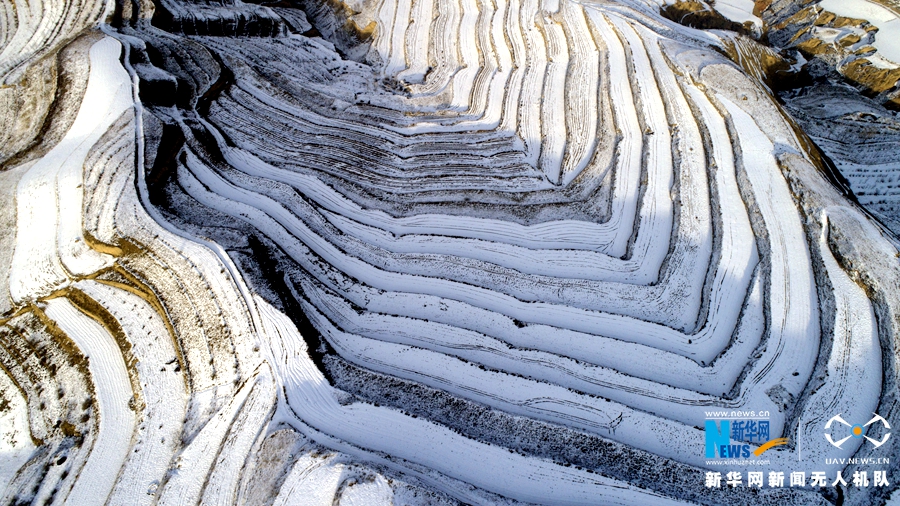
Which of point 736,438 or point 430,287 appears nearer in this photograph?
point 736,438

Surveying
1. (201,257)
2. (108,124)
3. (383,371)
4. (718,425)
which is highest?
(108,124)

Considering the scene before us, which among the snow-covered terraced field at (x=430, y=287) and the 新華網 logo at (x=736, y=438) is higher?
the snow-covered terraced field at (x=430, y=287)

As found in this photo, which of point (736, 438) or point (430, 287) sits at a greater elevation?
point (430, 287)

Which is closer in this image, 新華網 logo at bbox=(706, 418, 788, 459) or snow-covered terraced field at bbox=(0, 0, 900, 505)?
snow-covered terraced field at bbox=(0, 0, 900, 505)

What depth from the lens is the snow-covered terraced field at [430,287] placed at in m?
11.0

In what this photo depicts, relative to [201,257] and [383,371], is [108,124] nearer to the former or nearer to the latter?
[201,257]

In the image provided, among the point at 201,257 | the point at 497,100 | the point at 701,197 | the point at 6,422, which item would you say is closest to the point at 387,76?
the point at 497,100

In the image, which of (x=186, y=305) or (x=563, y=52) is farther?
(x=563, y=52)

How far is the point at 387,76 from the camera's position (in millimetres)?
22938

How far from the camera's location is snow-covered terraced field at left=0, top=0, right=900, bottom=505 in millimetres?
10992

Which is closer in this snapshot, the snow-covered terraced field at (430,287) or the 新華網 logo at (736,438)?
the snow-covered terraced field at (430,287)

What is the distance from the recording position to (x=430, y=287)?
14.5 meters

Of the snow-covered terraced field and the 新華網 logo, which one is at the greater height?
the snow-covered terraced field

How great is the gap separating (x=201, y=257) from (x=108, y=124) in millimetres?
7737
